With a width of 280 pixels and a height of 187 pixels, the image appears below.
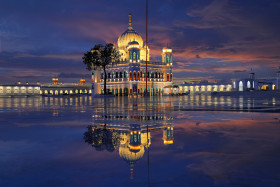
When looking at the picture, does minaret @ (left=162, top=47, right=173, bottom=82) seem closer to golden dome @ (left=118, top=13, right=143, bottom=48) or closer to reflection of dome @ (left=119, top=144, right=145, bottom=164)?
golden dome @ (left=118, top=13, right=143, bottom=48)

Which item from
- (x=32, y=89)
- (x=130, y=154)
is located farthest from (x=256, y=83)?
(x=32, y=89)

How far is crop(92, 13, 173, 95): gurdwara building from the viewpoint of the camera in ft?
289

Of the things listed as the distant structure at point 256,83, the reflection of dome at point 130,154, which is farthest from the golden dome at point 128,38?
the reflection of dome at point 130,154

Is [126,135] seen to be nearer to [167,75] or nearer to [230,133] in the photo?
[230,133]

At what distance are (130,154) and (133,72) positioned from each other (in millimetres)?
82549

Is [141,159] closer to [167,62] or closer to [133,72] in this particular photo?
[133,72]

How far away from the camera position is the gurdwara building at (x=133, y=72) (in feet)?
289

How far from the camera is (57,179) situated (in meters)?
4.14

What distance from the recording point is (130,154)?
18.6 ft

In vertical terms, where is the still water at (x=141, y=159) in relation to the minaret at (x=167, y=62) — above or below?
below

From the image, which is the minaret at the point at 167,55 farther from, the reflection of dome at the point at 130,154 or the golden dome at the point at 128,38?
the reflection of dome at the point at 130,154

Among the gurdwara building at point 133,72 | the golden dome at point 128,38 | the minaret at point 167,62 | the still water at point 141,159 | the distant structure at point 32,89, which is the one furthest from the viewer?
the distant structure at point 32,89

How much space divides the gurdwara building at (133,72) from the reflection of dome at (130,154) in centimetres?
7735

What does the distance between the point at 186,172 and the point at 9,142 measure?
534 centimetres
